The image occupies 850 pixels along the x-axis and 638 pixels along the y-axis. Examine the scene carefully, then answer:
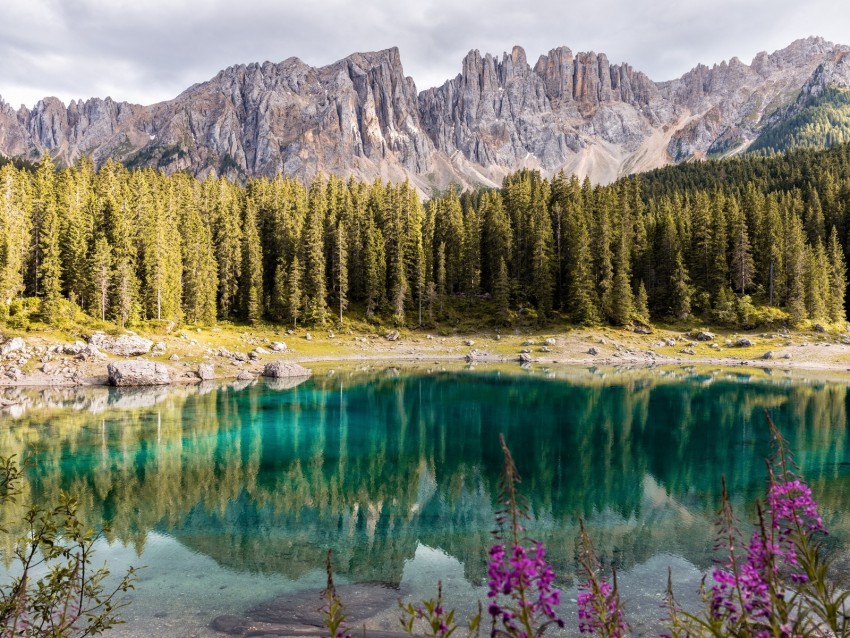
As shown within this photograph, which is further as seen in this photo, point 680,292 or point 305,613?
point 680,292

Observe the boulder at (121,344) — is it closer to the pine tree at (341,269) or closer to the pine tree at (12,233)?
the pine tree at (12,233)

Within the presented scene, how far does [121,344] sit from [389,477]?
4983 cm

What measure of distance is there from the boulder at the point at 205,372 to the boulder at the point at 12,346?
1799 cm

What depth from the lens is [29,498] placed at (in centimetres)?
2306

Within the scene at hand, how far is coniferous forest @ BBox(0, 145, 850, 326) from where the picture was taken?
76625mm

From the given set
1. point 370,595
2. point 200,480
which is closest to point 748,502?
point 370,595

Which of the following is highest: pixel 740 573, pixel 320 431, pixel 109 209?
pixel 109 209

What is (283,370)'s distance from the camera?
216 ft

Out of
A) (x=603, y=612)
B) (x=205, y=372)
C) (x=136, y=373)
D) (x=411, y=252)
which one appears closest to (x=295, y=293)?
(x=411, y=252)

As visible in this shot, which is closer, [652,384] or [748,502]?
[748,502]

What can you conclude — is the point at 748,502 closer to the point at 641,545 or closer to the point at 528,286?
the point at 641,545

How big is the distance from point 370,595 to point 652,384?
50002mm

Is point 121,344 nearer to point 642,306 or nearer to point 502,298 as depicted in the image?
point 502,298

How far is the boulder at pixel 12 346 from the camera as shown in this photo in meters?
57.0
